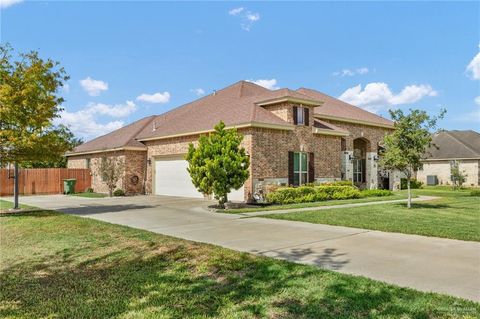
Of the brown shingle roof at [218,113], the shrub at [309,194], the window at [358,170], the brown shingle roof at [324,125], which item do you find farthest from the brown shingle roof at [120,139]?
the window at [358,170]

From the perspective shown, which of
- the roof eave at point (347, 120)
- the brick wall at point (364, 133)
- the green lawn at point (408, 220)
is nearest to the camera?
the green lawn at point (408, 220)

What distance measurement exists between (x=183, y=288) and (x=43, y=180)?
25.6 m

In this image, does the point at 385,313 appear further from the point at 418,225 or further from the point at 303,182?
the point at 303,182

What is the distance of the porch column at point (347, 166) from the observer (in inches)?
933

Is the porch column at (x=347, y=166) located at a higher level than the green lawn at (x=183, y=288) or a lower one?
higher

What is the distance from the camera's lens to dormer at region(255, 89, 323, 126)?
19656 mm

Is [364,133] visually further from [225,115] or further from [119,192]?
[119,192]

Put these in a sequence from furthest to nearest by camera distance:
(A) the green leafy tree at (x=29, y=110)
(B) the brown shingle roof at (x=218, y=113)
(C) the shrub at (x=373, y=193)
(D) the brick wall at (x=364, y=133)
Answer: (D) the brick wall at (x=364, y=133)
(C) the shrub at (x=373, y=193)
(B) the brown shingle roof at (x=218, y=113)
(A) the green leafy tree at (x=29, y=110)

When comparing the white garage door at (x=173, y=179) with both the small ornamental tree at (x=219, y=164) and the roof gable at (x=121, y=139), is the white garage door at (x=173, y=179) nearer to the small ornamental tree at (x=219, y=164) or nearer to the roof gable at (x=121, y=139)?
the roof gable at (x=121, y=139)

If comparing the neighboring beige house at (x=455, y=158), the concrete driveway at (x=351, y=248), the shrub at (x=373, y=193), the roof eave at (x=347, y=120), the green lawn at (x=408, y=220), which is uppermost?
the roof eave at (x=347, y=120)

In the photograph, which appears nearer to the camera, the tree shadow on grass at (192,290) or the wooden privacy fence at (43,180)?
the tree shadow on grass at (192,290)

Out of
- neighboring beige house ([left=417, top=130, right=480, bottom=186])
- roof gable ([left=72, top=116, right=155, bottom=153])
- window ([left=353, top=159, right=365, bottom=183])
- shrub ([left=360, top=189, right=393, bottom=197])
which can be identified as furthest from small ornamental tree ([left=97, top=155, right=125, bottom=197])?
neighboring beige house ([left=417, top=130, right=480, bottom=186])

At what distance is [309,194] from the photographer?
1817 centimetres

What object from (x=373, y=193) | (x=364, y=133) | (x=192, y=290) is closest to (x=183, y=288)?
(x=192, y=290)
